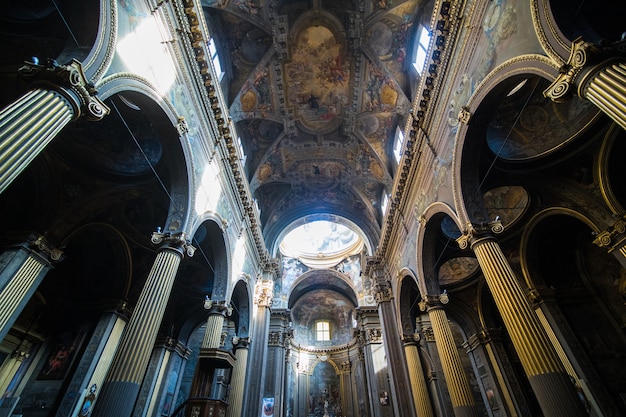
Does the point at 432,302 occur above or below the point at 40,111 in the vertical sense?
above

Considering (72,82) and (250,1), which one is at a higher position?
(250,1)

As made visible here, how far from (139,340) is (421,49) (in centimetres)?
1249

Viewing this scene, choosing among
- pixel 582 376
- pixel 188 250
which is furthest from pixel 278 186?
pixel 582 376

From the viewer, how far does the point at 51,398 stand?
10.4 m

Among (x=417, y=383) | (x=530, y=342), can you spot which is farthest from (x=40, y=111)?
(x=417, y=383)

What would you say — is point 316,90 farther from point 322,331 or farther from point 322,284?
point 322,331

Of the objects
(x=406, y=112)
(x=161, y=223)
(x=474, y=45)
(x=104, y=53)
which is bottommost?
(x=104, y=53)

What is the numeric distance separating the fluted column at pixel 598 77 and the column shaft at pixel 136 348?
8.04 m

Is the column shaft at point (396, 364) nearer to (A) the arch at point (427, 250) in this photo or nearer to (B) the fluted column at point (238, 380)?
(A) the arch at point (427, 250)

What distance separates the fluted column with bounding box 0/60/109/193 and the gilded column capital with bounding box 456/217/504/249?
25.6ft

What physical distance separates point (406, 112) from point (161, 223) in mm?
10584

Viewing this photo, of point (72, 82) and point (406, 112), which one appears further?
point (406, 112)

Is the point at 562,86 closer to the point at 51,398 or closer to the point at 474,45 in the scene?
the point at 474,45

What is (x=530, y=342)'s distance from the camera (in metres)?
5.53
